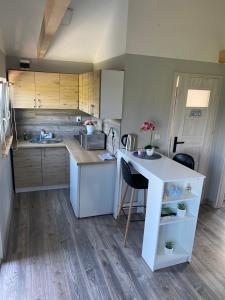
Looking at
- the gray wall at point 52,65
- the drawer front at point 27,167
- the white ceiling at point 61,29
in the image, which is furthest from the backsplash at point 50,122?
the white ceiling at point 61,29

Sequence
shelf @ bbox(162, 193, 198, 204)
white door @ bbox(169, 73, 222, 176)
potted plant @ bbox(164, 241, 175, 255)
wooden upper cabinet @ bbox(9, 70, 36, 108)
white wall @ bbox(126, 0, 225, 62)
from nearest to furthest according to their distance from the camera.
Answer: shelf @ bbox(162, 193, 198, 204)
potted plant @ bbox(164, 241, 175, 255)
white wall @ bbox(126, 0, 225, 62)
white door @ bbox(169, 73, 222, 176)
wooden upper cabinet @ bbox(9, 70, 36, 108)

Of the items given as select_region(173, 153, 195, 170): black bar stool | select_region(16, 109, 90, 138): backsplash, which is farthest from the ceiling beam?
select_region(173, 153, 195, 170): black bar stool

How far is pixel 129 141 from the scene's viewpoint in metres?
3.21

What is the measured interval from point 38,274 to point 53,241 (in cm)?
53

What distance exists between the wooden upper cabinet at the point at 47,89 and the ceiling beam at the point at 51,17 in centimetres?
42

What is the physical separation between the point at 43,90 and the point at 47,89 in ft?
0.24

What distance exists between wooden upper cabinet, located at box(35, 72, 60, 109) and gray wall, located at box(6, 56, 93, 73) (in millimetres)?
286

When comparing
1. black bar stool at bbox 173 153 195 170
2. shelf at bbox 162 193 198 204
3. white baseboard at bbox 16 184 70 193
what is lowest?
white baseboard at bbox 16 184 70 193

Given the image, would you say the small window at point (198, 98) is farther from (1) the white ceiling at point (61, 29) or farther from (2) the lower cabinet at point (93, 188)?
(1) the white ceiling at point (61, 29)

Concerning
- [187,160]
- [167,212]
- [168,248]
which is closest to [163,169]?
[167,212]

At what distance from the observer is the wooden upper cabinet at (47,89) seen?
13.5ft

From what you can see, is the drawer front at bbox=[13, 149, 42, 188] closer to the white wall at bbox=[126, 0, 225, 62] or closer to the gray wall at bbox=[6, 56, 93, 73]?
the gray wall at bbox=[6, 56, 93, 73]

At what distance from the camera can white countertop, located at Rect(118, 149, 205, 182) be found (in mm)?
2410

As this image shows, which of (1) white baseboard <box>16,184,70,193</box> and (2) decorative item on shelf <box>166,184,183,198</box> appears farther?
(1) white baseboard <box>16,184,70,193</box>
